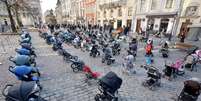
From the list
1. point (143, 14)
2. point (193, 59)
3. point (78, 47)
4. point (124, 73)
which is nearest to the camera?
point (124, 73)

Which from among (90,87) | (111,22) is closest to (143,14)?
(111,22)

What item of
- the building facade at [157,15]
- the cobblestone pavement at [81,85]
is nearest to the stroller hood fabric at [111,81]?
the cobblestone pavement at [81,85]

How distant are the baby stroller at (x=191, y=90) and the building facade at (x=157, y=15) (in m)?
16.6

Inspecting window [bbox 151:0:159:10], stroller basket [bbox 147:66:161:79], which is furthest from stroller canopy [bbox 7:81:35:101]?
window [bbox 151:0:159:10]

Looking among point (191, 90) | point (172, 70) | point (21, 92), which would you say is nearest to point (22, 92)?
point (21, 92)

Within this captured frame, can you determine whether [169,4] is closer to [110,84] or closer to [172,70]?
[172,70]

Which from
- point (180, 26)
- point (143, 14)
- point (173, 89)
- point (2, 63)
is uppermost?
point (143, 14)

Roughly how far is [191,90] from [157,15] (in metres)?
19.5

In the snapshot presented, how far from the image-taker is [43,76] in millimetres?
6527

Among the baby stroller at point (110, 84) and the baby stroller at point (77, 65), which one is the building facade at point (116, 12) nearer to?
the baby stroller at point (77, 65)

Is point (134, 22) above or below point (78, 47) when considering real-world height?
above

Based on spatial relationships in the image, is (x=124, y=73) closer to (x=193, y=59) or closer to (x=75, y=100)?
(x=75, y=100)

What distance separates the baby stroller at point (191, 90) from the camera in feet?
13.9

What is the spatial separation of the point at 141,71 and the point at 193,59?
3.05m
